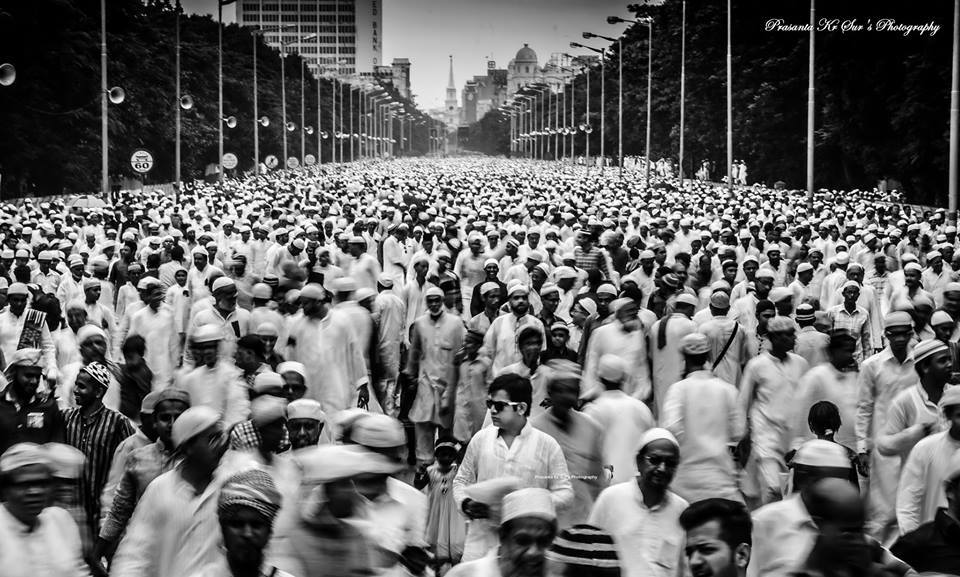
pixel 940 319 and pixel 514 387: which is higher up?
pixel 940 319

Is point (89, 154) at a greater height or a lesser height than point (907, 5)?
lesser

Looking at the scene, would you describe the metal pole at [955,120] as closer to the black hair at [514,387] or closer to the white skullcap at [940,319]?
the white skullcap at [940,319]

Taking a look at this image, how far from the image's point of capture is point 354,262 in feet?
56.4

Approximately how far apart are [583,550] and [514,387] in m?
2.01

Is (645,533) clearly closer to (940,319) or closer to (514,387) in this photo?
(514,387)

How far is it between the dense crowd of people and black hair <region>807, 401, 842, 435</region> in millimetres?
28

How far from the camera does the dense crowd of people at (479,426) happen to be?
500 centimetres

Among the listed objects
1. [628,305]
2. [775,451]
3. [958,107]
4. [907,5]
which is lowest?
[775,451]

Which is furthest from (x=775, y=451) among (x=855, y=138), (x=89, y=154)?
(x=89, y=154)

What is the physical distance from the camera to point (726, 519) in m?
4.79

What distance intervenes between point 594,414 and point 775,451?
1.34 metres

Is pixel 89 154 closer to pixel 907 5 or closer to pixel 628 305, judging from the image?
pixel 907 5

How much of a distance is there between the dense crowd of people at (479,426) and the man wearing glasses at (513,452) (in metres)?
0.01

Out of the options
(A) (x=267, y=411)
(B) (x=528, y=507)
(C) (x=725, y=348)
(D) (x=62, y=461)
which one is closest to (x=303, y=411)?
(A) (x=267, y=411)
